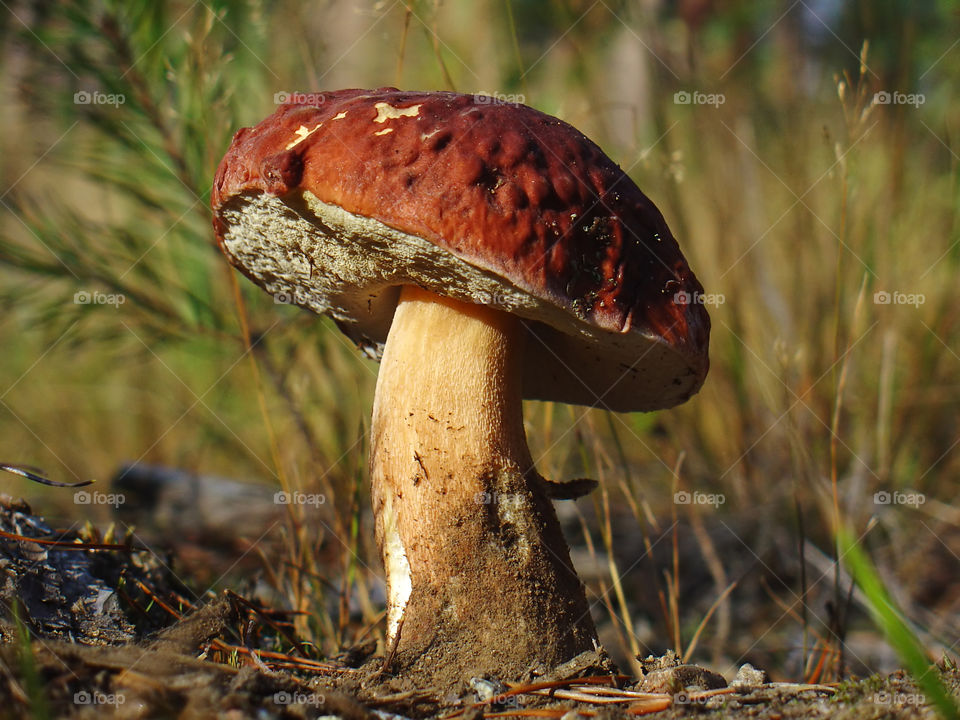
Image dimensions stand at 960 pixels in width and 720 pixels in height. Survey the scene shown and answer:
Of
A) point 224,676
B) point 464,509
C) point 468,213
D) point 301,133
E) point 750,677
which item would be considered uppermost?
point 301,133

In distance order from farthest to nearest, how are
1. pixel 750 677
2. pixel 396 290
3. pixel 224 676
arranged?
pixel 396 290, pixel 750 677, pixel 224 676

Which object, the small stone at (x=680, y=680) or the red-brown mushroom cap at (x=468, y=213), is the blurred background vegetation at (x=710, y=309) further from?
the red-brown mushroom cap at (x=468, y=213)

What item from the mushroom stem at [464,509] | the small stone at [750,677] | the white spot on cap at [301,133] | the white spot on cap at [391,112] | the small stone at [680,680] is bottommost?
the small stone at [750,677]

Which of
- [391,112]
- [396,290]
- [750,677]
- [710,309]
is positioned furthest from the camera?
[710,309]

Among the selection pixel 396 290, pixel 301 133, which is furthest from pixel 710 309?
pixel 301 133

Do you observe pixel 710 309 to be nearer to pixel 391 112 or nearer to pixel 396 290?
pixel 396 290

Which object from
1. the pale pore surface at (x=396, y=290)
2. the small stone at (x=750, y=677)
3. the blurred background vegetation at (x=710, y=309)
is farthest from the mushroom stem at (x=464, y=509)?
the blurred background vegetation at (x=710, y=309)

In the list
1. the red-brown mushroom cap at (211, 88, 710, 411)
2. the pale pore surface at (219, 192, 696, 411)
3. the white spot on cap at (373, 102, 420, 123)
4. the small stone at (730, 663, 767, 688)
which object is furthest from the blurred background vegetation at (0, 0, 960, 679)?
the white spot on cap at (373, 102, 420, 123)

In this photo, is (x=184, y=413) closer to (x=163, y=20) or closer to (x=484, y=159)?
(x=163, y=20)
